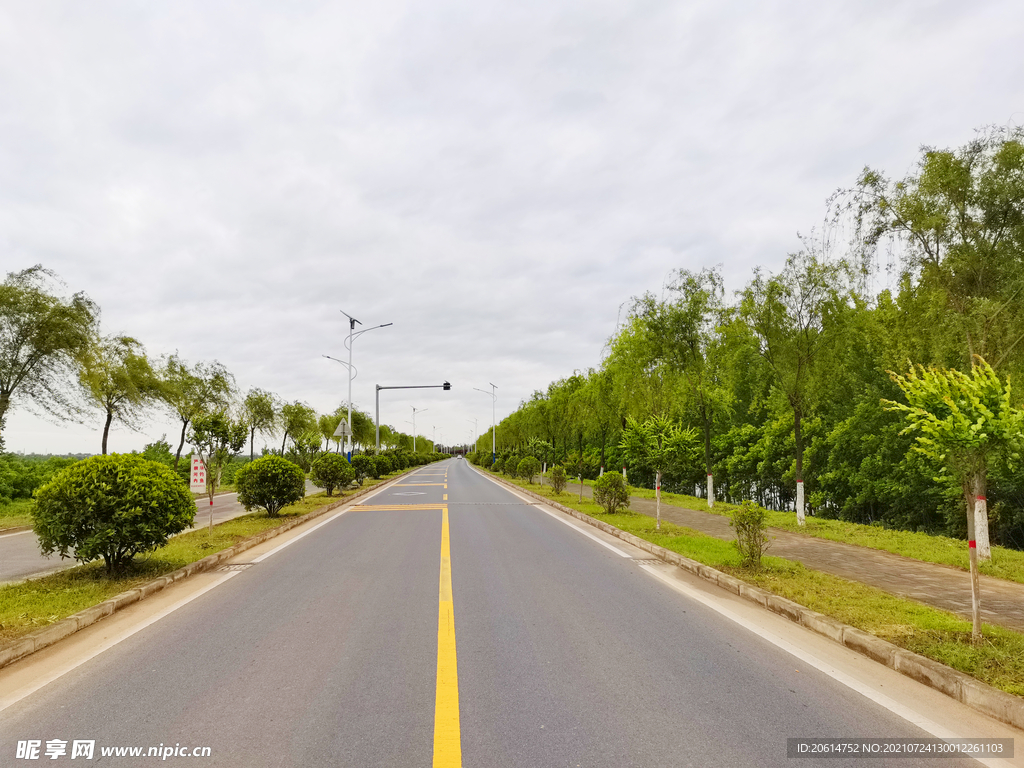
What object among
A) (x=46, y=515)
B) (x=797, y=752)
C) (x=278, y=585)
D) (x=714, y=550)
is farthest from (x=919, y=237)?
(x=46, y=515)

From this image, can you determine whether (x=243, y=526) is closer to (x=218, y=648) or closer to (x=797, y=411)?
(x=218, y=648)

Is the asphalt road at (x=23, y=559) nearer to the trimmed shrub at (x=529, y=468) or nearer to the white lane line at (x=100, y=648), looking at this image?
the white lane line at (x=100, y=648)

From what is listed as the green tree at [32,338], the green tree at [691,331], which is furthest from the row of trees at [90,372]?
the green tree at [691,331]

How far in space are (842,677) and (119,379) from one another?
32.7 metres

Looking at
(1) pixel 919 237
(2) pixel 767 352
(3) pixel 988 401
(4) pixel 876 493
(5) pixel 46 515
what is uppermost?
(1) pixel 919 237

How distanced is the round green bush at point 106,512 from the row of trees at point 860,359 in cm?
888

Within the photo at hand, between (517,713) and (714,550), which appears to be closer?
(517,713)

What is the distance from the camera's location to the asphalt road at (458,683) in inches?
134

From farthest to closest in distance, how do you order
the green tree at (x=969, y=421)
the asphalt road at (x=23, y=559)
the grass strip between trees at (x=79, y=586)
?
the asphalt road at (x=23, y=559), the grass strip between trees at (x=79, y=586), the green tree at (x=969, y=421)

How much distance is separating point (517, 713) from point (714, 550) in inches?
291

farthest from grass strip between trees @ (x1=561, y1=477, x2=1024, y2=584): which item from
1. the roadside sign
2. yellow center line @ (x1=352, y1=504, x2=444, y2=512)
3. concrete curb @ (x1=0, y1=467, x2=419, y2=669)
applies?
the roadside sign

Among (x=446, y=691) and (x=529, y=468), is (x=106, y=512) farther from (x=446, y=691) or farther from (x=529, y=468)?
(x=529, y=468)

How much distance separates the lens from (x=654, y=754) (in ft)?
10.8

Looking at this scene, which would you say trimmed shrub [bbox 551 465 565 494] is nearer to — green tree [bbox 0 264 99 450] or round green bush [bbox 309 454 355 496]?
round green bush [bbox 309 454 355 496]
